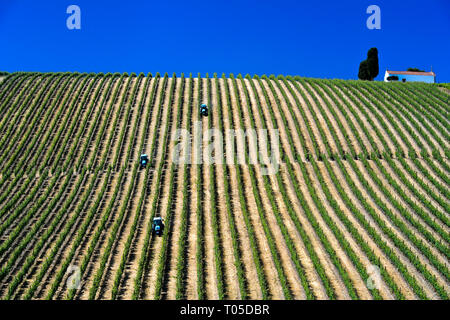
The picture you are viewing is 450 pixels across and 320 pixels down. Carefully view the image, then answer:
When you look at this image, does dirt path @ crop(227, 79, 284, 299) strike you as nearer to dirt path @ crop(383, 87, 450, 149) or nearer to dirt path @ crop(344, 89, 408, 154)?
dirt path @ crop(344, 89, 408, 154)

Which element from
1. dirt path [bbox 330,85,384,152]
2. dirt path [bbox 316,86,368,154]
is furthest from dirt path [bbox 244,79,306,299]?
dirt path [bbox 330,85,384,152]

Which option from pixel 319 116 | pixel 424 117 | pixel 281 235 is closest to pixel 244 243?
pixel 281 235

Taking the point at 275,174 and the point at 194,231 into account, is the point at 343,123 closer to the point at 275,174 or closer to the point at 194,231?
the point at 275,174

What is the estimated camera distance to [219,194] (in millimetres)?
30125

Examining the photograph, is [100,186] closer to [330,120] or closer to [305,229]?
[305,229]

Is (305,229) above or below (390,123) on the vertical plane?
below

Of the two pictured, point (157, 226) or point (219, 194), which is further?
point (219, 194)

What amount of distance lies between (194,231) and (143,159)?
10.2 meters

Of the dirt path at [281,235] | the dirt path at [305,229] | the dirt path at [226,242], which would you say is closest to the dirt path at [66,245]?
the dirt path at [226,242]

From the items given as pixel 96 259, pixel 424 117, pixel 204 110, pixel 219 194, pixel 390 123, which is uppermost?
pixel 204 110

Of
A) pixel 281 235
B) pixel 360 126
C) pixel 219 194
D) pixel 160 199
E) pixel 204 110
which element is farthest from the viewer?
pixel 204 110

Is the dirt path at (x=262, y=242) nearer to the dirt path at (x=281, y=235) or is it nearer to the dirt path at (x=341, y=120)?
the dirt path at (x=281, y=235)

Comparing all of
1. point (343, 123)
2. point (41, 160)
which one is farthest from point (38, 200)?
point (343, 123)

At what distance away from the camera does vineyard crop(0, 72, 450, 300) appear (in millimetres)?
21172
